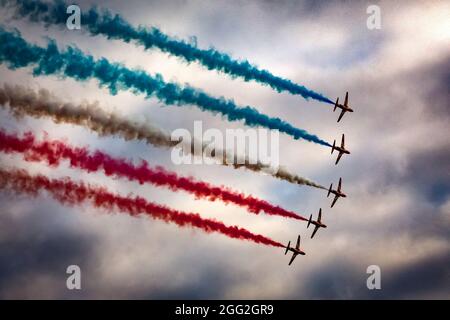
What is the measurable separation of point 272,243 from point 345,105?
1863 cm
